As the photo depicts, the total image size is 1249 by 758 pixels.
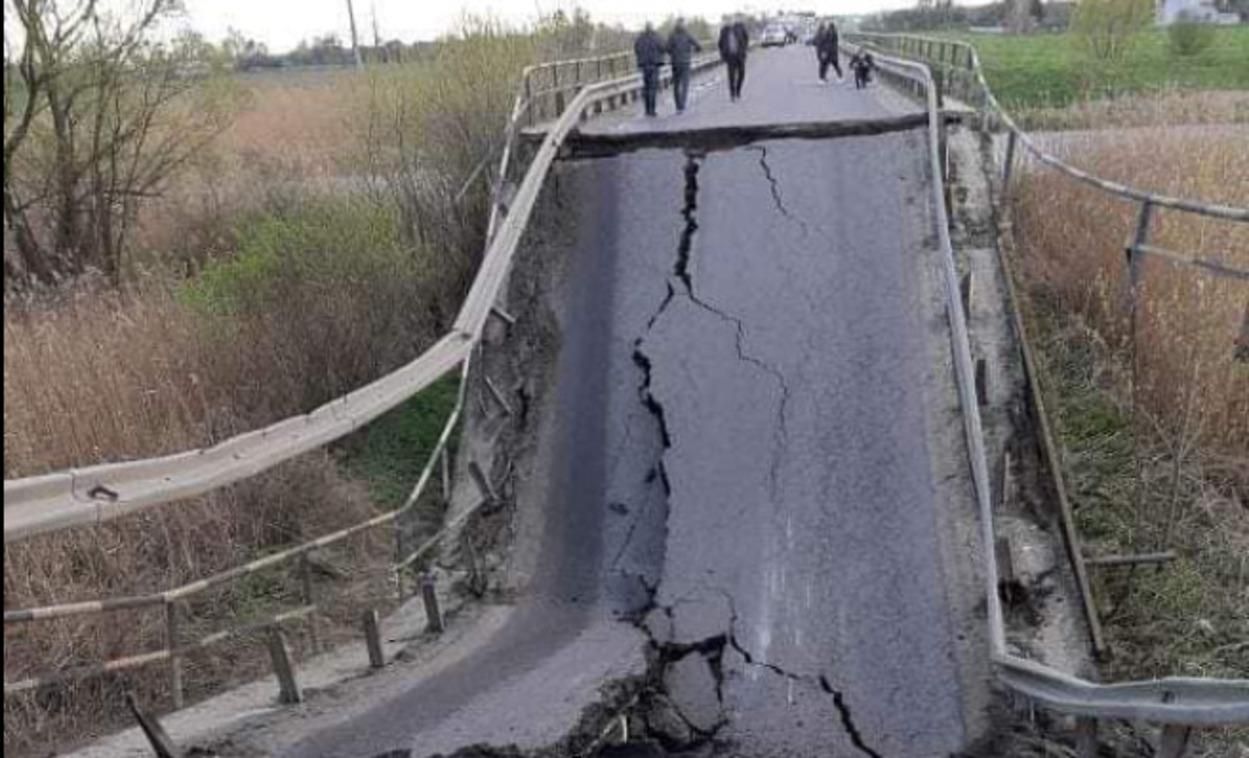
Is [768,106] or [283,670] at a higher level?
[768,106]

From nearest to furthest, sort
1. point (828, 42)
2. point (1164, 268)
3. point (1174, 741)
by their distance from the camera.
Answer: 1. point (1174, 741)
2. point (1164, 268)
3. point (828, 42)

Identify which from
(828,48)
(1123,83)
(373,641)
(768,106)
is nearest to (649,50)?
(768,106)

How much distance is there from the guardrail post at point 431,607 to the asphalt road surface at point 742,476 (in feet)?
1.14

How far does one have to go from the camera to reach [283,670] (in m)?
5.23

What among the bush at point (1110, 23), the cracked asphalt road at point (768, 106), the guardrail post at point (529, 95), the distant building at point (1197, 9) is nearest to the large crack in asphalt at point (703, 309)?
the cracked asphalt road at point (768, 106)

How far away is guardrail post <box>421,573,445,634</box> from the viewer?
6340mm

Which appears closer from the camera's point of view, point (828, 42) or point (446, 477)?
point (446, 477)

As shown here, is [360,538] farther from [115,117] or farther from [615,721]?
[115,117]

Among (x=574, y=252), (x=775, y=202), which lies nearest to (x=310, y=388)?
(x=574, y=252)

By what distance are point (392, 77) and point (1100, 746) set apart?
13634mm

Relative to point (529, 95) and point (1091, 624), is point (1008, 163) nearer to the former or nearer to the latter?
point (1091, 624)

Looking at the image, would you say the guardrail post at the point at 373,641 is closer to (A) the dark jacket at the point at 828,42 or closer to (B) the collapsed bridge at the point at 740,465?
(B) the collapsed bridge at the point at 740,465

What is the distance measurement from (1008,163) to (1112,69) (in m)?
36.0

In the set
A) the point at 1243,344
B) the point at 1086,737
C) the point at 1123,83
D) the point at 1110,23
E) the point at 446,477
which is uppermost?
the point at 1110,23
